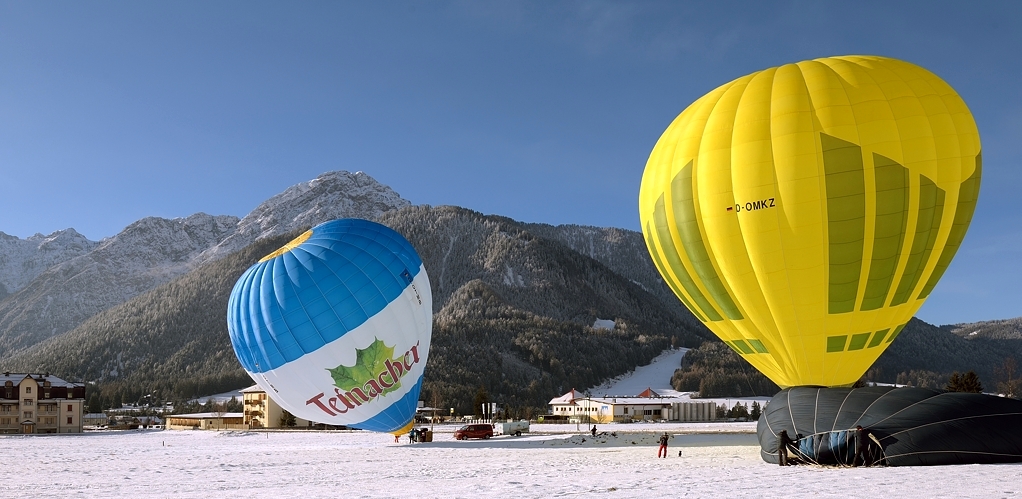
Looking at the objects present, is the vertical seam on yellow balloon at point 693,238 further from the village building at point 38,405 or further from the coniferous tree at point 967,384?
the village building at point 38,405

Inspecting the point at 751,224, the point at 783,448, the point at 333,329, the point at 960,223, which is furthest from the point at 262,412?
the point at 960,223

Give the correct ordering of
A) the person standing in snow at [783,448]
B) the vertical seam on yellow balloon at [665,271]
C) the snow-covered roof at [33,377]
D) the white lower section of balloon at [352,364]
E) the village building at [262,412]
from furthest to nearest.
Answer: the village building at [262,412]
the snow-covered roof at [33,377]
the white lower section of balloon at [352,364]
the vertical seam on yellow balloon at [665,271]
the person standing in snow at [783,448]

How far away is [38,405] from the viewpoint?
81562mm

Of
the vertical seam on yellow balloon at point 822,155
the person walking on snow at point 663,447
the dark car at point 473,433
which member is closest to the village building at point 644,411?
the dark car at point 473,433

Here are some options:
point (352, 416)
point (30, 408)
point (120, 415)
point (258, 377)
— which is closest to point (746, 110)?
point (352, 416)

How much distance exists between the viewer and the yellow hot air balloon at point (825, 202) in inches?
992

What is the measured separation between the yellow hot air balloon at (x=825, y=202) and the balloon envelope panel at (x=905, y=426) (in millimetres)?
2374

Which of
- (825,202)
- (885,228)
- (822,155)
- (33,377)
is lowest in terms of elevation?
(33,377)

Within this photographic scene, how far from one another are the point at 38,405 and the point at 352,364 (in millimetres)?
61128

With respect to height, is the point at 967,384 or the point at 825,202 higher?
the point at 825,202

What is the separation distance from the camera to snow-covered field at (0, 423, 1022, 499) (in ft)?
60.7

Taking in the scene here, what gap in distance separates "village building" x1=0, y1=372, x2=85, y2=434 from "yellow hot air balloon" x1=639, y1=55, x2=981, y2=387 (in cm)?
7351

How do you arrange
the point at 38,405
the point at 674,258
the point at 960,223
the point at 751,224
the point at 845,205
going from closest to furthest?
the point at 845,205 < the point at 751,224 < the point at 960,223 < the point at 674,258 < the point at 38,405

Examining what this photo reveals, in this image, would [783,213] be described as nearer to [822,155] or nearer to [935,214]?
[822,155]
